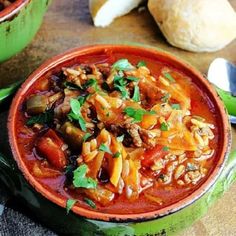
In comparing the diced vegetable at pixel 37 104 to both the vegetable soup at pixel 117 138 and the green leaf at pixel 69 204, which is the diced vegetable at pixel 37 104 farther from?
the green leaf at pixel 69 204

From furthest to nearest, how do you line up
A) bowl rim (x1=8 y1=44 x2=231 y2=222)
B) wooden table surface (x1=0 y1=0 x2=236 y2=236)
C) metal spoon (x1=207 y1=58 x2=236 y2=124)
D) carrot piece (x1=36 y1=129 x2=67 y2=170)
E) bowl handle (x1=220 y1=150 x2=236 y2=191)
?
wooden table surface (x1=0 y1=0 x2=236 y2=236) → metal spoon (x1=207 y1=58 x2=236 y2=124) → bowl handle (x1=220 y1=150 x2=236 y2=191) → carrot piece (x1=36 y1=129 x2=67 y2=170) → bowl rim (x1=8 y1=44 x2=231 y2=222)

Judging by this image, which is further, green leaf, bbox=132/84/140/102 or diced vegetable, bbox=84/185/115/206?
green leaf, bbox=132/84/140/102

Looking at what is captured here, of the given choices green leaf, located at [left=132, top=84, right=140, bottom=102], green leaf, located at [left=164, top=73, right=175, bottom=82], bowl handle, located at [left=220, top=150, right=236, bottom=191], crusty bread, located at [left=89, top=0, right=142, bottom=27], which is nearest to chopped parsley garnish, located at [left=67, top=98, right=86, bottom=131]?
green leaf, located at [left=132, top=84, right=140, bottom=102]

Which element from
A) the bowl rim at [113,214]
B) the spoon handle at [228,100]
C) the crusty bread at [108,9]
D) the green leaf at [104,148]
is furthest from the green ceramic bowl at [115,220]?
the crusty bread at [108,9]

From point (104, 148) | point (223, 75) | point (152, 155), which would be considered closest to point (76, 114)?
point (104, 148)

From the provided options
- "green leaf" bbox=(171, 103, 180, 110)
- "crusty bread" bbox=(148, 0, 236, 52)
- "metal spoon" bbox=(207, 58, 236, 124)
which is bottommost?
"metal spoon" bbox=(207, 58, 236, 124)

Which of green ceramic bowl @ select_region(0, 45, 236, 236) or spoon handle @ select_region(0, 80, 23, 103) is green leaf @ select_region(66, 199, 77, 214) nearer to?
green ceramic bowl @ select_region(0, 45, 236, 236)

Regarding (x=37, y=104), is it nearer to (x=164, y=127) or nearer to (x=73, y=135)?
(x=73, y=135)
